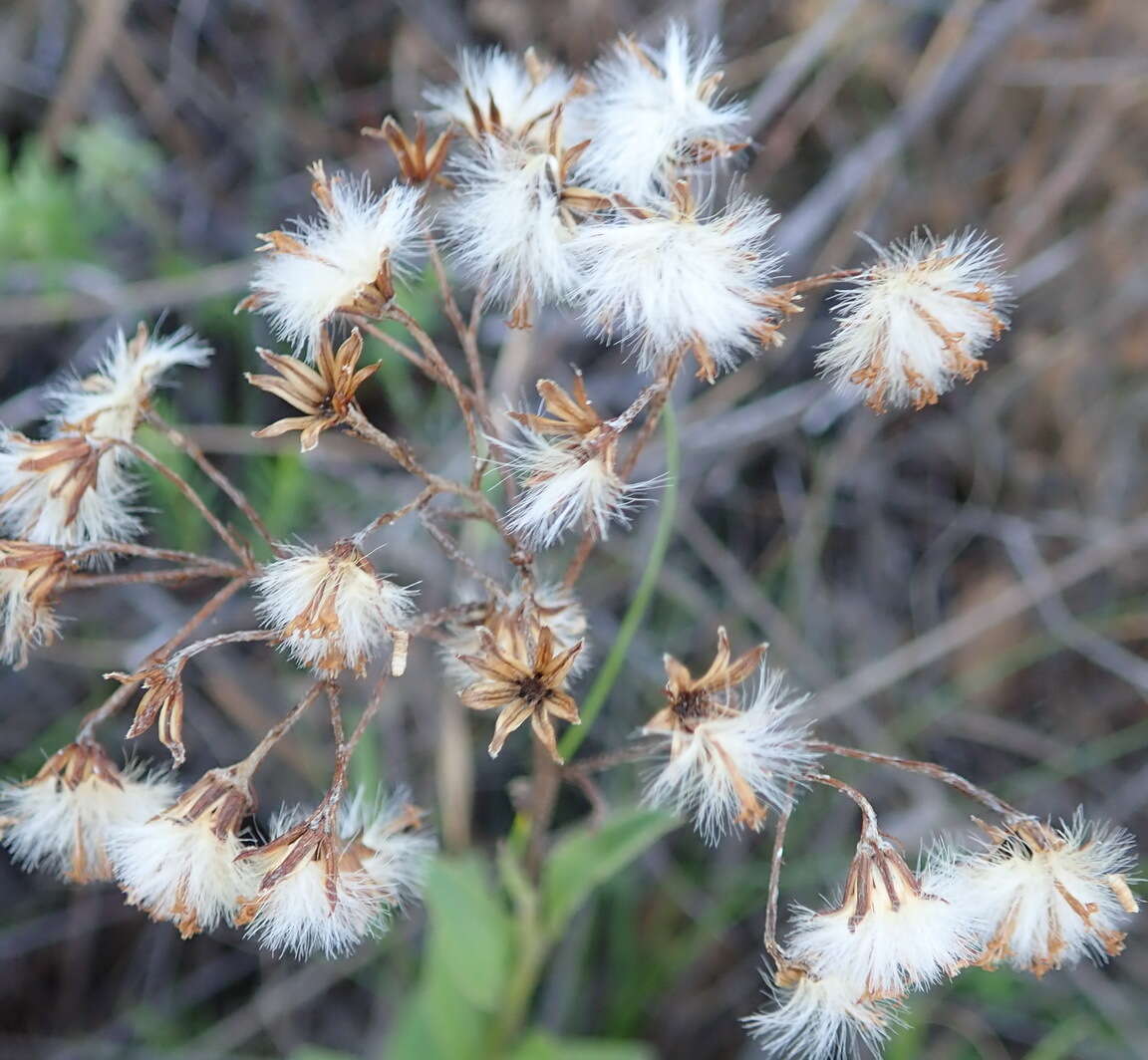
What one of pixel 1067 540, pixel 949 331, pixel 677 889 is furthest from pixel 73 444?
pixel 1067 540

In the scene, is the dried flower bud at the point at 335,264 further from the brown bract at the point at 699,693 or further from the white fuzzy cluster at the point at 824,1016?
the white fuzzy cluster at the point at 824,1016

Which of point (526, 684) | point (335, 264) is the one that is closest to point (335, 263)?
point (335, 264)

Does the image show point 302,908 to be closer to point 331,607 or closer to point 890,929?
point 331,607

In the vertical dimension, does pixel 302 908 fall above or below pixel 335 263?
below

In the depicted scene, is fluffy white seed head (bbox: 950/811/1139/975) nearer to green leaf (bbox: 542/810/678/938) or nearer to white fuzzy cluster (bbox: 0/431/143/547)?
green leaf (bbox: 542/810/678/938)

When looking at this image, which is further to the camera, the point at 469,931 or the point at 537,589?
the point at 469,931

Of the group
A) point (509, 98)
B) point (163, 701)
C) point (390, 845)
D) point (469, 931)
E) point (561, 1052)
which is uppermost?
point (509, 98)

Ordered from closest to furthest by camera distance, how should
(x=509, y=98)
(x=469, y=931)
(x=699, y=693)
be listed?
(x=699, y=693)
(x=509, y=98)
(x=469, y=931)

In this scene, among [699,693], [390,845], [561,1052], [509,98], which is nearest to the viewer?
[699,693]
